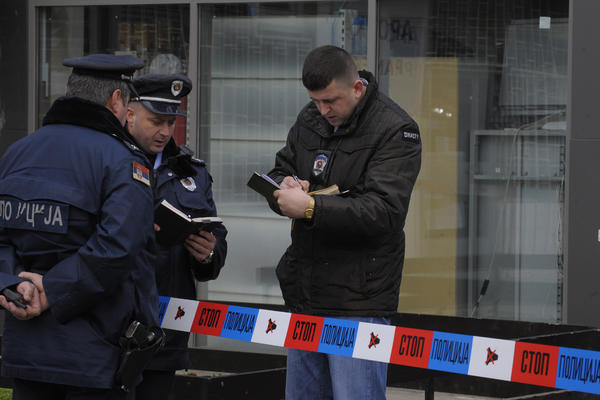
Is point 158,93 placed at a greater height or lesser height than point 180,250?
greater

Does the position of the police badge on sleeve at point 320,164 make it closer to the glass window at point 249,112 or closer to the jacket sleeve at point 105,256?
the jacket sleeve at point 105,256

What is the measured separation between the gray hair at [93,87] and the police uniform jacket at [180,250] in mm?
745

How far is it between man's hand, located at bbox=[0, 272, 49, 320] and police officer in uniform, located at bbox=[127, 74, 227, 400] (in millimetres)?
812

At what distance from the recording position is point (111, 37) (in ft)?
27.2

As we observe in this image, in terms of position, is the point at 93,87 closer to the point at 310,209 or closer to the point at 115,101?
the point at 115,101

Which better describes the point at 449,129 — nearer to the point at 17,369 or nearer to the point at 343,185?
the point at 343,185

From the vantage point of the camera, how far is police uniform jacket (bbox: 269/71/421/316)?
11.9 feet

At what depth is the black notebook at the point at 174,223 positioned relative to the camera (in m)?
3.84

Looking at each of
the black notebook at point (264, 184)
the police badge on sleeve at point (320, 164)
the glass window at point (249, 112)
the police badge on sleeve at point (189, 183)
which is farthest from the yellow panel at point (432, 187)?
the black notebook at point (264, 184)

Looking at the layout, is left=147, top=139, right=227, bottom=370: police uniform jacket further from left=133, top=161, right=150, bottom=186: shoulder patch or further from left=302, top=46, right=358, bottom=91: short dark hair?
left=302, top=46, right=358, bottom=91: short dark hair

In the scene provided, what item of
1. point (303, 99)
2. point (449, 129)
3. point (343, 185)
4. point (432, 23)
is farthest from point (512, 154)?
Answer: point (343, 185)

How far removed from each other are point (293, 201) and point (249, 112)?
4.54 m

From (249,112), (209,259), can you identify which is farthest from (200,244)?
(249,112)

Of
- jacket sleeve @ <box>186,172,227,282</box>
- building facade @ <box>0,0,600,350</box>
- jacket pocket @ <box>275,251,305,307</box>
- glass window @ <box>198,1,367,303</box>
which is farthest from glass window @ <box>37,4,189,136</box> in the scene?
jacket pocket @ <box>275,251,305,307</box>
